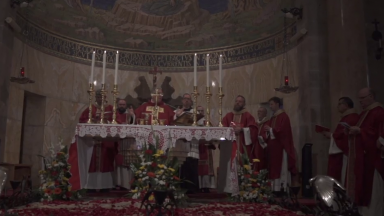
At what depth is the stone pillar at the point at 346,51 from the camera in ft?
27.5

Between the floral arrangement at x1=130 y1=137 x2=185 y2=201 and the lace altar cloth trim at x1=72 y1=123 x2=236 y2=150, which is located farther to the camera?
the lace altar cloth trim at x1=72 y1=123 x2=236 y2=150

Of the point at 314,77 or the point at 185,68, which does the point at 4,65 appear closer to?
the point at 185,68

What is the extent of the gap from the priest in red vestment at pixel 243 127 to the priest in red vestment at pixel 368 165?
9.01ft

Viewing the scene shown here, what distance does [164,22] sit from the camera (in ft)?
47.1

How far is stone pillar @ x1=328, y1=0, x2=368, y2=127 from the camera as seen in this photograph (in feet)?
27.5

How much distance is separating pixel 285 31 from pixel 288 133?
3.65m

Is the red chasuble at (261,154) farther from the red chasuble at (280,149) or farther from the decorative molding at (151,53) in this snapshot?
the decorative molding at (151,53)

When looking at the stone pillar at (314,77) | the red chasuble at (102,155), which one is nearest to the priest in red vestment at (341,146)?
the stone pillar at (314,77)

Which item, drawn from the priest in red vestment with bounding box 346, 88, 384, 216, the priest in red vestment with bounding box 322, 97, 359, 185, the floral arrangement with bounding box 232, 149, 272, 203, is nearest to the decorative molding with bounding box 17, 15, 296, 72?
the priest in red vestment with bounding box 322, 97, 359, 185

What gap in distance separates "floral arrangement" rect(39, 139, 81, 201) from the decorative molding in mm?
5279

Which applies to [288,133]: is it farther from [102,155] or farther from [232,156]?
[102,155]

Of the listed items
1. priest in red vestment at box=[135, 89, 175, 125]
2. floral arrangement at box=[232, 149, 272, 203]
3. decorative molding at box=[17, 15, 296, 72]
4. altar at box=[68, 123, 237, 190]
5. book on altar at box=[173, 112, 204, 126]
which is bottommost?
floral arrangement at box=[232, 149, 272, 203]

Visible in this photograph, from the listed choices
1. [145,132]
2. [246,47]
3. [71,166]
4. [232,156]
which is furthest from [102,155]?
[246,47]

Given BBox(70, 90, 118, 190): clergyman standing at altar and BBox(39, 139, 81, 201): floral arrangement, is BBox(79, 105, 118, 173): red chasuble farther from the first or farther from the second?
BBox(39, 139, 81, 201): floral arrangement
